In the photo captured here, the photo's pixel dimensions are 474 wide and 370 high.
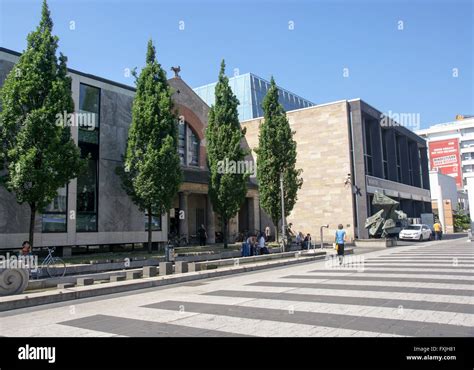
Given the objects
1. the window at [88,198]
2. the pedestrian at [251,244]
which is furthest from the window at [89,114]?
the pedestrian at [251,244]

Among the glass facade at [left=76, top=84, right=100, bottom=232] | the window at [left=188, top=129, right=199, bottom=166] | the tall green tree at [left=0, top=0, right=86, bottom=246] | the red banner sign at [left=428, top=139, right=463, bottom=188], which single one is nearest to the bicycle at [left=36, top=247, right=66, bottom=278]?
the tall green tree at [left=0, top=0, right=86, bottom=246]

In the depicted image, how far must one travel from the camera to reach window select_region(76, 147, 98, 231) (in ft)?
69.6

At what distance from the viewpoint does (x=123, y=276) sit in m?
13.2

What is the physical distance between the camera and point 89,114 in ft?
72.4

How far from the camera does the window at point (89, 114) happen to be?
21766 mm

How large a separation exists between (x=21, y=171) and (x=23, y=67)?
475 centimetres

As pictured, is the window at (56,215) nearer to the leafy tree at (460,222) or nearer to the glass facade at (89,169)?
the glass facade at (89,169)

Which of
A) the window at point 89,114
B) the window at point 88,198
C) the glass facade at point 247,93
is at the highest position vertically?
the glass facade at point 247,93

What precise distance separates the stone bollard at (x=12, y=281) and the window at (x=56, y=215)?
1002cm

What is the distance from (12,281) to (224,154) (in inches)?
680

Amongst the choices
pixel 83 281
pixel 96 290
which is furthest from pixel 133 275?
pixel 96 290

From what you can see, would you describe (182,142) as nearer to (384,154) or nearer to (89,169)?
(89,169)
